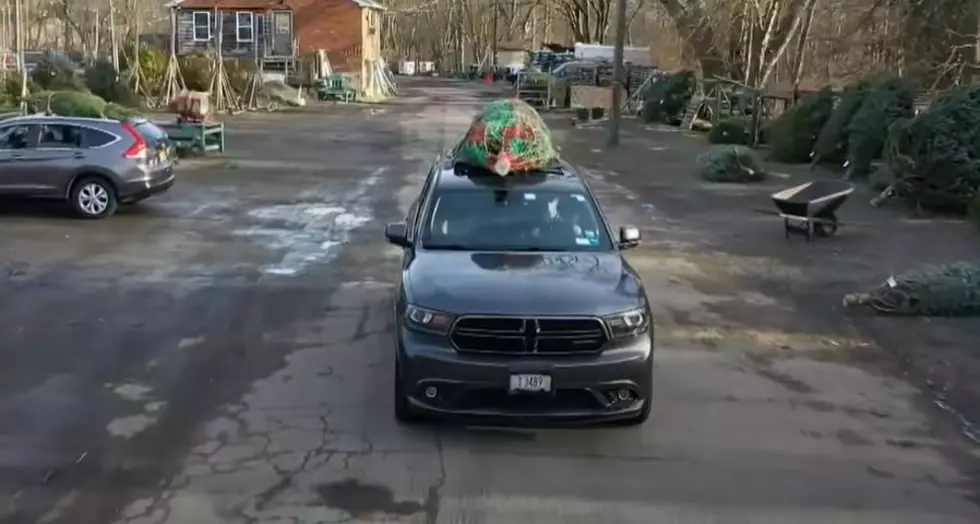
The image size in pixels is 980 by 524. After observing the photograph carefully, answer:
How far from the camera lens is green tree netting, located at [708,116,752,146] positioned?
32.2 m

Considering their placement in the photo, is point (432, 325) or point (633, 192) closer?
point (432, 325)

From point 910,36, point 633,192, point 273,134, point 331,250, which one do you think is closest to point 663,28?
point 273,134

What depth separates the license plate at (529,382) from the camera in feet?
22.7

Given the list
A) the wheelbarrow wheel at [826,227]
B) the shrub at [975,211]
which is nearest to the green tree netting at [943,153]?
the shrub at [975,211]

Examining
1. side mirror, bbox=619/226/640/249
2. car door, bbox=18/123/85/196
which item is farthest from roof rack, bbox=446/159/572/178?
car door, bbox=18/123/85/196

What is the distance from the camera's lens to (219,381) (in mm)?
8758

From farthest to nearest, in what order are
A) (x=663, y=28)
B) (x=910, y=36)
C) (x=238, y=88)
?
(x=663, y=28)
(x=238, y=88)
(x=910, y=36)

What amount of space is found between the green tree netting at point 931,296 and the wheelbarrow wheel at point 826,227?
4.50 meters

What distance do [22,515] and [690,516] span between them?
348 cm

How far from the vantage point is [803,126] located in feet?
89.3

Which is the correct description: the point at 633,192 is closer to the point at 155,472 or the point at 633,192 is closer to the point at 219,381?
the point at 219,381

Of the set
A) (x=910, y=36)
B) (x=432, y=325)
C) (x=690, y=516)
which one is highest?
(x=910, y=36)

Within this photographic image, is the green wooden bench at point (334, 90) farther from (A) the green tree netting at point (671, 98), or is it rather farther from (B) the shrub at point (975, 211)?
(B) the shrub at point (975, 211)

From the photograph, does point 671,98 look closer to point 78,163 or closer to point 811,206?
point 811,206
